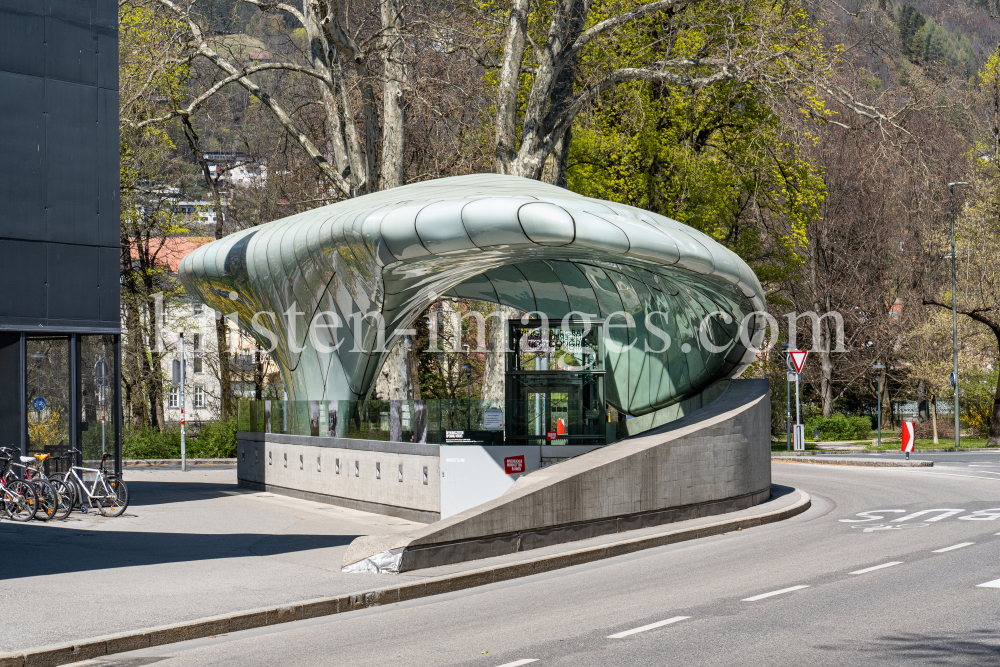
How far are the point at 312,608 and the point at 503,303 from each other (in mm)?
15428

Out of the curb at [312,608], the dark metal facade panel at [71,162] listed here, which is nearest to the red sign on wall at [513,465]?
the curb at [312,608]

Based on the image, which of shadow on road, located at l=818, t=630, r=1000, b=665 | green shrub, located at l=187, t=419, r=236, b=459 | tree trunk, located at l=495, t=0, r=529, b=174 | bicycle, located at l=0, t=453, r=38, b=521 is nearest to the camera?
shadow on road, located at l=818, t=630, r=1000, b=665

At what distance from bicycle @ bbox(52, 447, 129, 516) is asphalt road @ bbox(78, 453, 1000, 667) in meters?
9.09

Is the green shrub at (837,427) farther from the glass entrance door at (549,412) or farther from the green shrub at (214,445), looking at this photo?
the glass entrance door at (549,412)

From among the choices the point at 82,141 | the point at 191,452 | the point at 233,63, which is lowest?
the point at 191,452

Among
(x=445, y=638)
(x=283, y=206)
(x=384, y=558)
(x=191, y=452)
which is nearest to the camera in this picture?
(x=445, y=638)

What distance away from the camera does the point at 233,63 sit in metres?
30.0

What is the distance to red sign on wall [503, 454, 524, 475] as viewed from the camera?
17.4m

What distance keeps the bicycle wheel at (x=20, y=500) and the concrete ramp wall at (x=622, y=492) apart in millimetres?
7554

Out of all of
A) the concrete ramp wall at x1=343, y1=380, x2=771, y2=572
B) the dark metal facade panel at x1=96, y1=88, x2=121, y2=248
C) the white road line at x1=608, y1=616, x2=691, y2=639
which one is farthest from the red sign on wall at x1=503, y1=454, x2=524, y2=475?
the dark metal facade panel at x1=96, y1=88, x2=121, y2=248

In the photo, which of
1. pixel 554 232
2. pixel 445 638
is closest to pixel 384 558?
pixel 445 638

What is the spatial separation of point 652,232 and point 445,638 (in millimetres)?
7979

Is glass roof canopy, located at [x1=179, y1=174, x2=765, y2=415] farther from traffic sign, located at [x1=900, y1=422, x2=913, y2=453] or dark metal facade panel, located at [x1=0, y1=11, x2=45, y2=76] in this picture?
traffic sign, located at [x1=900, y1=422, x2=913, y2=453]

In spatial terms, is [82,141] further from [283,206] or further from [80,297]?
[283,206]
